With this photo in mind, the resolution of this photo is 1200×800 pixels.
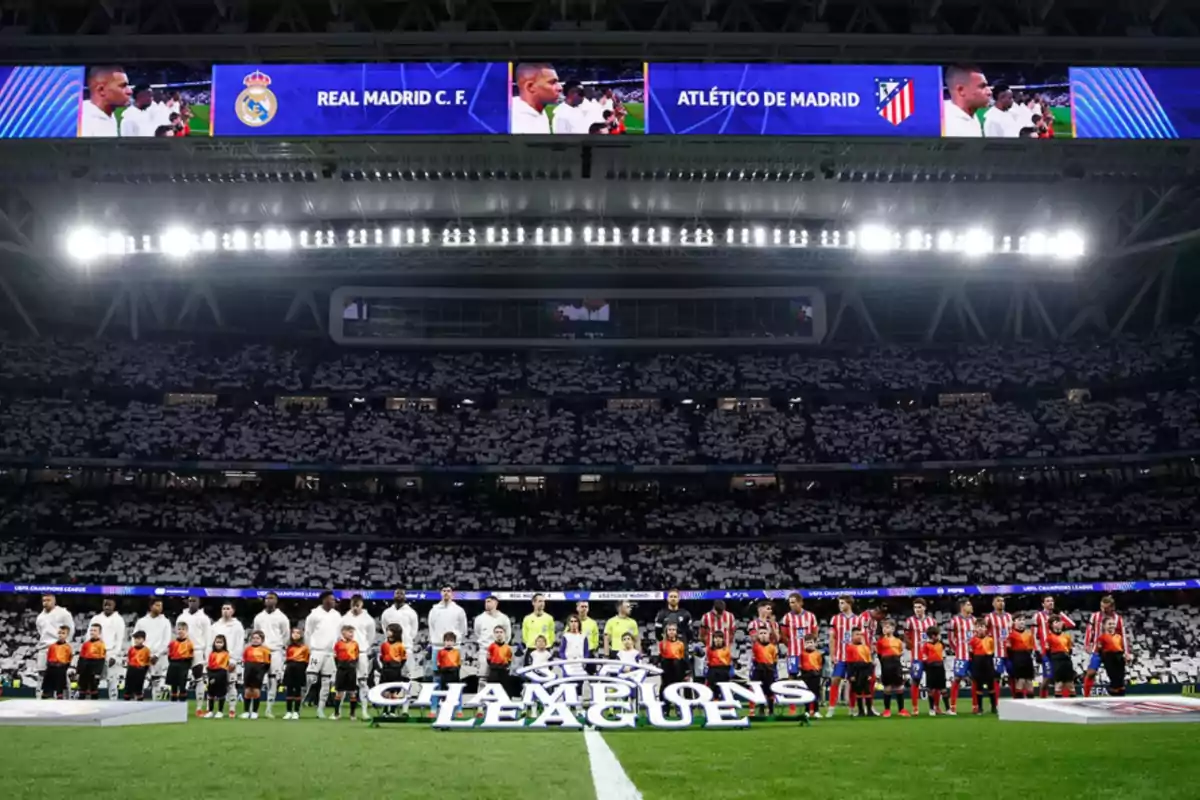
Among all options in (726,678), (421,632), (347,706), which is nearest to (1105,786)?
(726,678)

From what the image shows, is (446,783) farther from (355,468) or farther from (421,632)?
(355,468)

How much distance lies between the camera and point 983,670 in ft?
57.9

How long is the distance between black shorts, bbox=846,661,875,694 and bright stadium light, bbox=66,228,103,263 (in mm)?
22306

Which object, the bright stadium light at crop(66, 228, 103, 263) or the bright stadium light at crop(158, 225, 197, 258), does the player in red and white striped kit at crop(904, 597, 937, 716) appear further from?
the bright stadium light at crop(66, 228, 103, 263)

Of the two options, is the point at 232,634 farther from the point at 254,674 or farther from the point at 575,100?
the point at 575,100

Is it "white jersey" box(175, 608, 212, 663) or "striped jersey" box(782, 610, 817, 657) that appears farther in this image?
"white jersey" box(175, 608, 212, 663)

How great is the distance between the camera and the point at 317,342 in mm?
42156

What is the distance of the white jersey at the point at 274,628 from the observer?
746 inches

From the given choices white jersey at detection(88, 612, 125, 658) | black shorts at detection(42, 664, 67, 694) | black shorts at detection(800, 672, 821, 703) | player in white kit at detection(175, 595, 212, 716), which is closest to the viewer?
black shorts at detection(800, 672, 821, 703)

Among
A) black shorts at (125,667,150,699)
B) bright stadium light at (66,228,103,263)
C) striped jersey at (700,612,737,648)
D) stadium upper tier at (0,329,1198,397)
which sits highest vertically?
bright stadium light at (66,228,103,263)

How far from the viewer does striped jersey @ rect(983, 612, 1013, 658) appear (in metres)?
18.9

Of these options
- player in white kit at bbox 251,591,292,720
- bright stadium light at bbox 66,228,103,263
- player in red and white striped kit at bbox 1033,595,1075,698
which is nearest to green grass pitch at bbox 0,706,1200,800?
player in red and white striped kit at bbox 1033,595,1075,698

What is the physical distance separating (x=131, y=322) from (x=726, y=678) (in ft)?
Answer: 103

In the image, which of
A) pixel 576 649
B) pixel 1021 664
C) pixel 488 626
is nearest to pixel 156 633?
pixel 488 626
